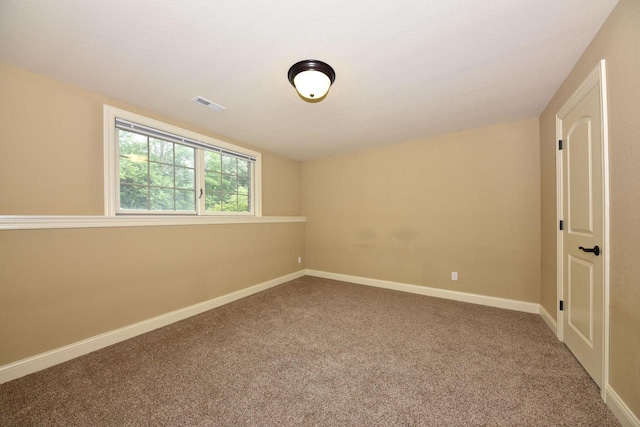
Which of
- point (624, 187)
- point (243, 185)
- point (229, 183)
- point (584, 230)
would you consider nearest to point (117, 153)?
point (229, 183)

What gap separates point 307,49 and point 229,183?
2.39 meters

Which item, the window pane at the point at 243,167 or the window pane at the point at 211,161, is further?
the window pane at the point at 243,167

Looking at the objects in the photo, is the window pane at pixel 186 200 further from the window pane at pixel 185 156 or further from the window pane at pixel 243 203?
the window pane at pixel 243 203

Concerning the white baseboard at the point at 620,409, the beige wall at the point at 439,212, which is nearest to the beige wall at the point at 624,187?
the white baseboard at the point at 620,409

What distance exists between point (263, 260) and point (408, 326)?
2.37 m

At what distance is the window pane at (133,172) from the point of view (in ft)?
8.18

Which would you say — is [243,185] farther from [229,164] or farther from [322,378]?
[322,378]

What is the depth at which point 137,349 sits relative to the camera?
2.19 meters

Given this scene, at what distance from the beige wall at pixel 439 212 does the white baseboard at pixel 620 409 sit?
1690 millimetres

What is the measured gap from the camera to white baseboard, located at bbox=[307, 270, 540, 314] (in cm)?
299

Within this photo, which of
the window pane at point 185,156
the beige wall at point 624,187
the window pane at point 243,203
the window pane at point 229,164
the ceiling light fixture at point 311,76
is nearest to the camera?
the beige wall at point 624,187

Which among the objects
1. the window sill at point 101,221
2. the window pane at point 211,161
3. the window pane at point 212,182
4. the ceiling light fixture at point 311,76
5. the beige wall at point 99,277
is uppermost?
the ceiling light fixture at point 311,76

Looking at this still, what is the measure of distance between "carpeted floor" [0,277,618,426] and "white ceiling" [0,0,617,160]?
236 cm

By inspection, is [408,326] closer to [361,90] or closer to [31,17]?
[361,90]
